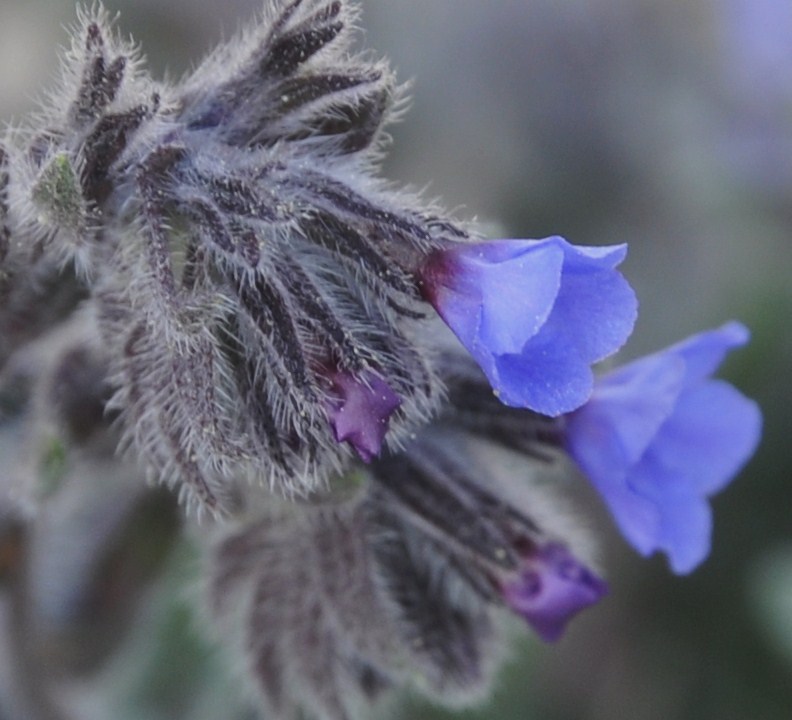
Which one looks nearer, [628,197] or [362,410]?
[362,410]

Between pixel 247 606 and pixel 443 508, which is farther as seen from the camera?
pixel 247 606

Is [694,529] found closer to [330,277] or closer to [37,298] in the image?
[330,277]

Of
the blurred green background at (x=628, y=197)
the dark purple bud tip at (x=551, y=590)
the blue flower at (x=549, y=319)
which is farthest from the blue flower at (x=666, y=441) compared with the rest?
the blurred green background at (x=628, y=197)

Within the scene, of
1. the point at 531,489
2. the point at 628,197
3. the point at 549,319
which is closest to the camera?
the point at 549,319

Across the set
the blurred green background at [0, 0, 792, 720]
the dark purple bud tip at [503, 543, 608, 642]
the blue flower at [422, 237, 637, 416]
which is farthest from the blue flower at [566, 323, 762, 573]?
the blurred green background at [0, 0, 792, 720]

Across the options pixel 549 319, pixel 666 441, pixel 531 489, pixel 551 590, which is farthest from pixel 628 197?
pixel 549 319

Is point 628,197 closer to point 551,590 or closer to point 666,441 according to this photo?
point 666,441

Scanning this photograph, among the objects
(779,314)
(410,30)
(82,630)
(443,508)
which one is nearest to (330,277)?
(443,508)
